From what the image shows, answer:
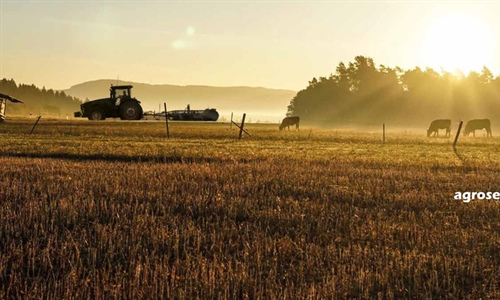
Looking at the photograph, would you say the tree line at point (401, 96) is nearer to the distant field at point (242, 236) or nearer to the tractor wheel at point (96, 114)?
the tractor wheel at point (96, 114)

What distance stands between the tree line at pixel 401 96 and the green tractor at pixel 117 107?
6447 centimetres

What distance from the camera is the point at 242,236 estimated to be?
8664 millimetres

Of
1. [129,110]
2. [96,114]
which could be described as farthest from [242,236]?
[96,114]

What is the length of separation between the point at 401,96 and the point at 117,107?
8602cm

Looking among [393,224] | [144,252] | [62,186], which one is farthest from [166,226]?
[62,186]

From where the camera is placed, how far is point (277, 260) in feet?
24.8

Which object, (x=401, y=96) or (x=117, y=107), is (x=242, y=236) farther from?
(x=401, y=96)

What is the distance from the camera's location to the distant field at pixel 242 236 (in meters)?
6.49

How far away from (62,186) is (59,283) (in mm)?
7271

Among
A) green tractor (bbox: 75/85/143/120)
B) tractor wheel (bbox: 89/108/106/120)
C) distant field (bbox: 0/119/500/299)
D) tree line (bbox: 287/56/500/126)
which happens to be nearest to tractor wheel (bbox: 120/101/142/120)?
green tractor (bbox: 75/85/143/120)

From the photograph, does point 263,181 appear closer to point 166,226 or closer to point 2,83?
point 166,226

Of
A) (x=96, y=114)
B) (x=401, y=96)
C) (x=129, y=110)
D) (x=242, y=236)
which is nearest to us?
(x=242, y=236)

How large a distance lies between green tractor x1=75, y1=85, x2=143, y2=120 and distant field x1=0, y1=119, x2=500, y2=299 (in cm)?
3140

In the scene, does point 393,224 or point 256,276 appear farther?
point 393,224
